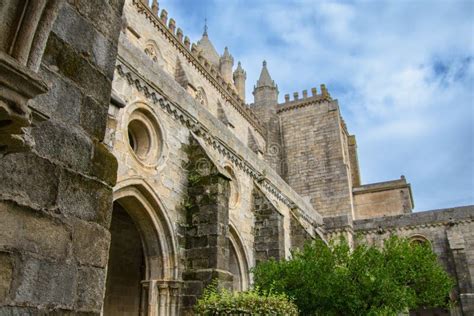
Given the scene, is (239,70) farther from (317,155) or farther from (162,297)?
(162,297)

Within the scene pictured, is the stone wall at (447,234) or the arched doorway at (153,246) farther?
the stone wall at (447,234)

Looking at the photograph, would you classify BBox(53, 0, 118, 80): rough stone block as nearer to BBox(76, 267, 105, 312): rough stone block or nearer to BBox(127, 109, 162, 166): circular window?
BBox(76, 267, 105, 312): rough stone block

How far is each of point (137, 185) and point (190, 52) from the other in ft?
49.0

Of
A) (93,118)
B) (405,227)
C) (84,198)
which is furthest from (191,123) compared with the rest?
(405,227)

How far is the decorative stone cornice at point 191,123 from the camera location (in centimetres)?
795

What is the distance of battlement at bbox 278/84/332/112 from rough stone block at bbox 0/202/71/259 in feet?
87.9

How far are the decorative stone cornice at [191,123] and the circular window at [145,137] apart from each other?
1.34 feet

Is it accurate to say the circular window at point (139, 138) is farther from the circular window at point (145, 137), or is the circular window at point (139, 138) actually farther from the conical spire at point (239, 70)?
the conical spire at point (239, 70)

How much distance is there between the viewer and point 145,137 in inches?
336

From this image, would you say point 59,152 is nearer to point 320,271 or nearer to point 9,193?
point 9,193

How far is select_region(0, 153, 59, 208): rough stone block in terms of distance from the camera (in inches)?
73.9

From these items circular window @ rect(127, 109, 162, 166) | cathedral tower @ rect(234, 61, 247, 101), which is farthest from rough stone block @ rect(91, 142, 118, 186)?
cathedral tower @ rect(234, 61, 247, 101)

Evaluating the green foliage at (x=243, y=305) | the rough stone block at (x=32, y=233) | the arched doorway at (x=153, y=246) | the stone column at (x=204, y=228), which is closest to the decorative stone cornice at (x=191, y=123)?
the stone column at (x=204, y=228)

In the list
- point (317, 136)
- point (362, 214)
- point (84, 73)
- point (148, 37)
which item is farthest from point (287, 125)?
point (84, 73)
